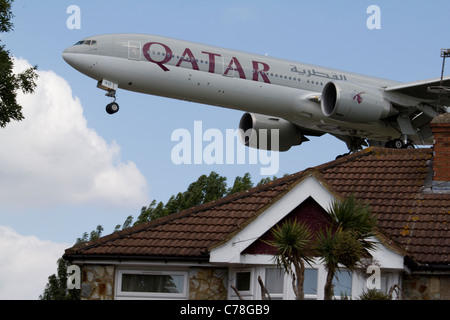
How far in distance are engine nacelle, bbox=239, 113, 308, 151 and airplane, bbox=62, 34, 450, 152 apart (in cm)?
4

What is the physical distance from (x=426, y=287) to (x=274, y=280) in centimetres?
222

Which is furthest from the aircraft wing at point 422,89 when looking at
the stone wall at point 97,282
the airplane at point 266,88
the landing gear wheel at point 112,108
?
the stone wall at point 97,282

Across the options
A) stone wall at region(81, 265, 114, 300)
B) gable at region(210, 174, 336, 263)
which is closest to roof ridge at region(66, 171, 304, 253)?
stone wall at region(81, 265, 114, 300)

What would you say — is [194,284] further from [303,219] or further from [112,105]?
[112,105]

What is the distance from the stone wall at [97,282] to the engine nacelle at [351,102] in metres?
21.3

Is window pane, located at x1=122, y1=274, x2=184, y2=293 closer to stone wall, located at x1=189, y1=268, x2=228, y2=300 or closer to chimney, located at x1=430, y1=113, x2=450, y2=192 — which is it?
stone wall, located at x1=189, y1=268, x2=228, y2=300

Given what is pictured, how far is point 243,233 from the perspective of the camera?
544 inches

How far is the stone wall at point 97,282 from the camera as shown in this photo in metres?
14.4

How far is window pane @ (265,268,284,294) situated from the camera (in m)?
13.8

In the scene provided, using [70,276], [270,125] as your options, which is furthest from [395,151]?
[270,125]

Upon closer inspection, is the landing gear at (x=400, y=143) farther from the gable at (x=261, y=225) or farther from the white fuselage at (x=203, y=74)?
the gable at (x=261, y=225)

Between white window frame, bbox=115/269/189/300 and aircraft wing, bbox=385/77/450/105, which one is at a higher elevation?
aircraft wing, bbox=385/77/450/105

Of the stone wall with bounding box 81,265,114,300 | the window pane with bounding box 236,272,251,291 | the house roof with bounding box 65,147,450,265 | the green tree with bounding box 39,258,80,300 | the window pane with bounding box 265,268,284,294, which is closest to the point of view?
the window pane with bounding box 265,268,284,294

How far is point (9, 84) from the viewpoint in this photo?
3125 cm
